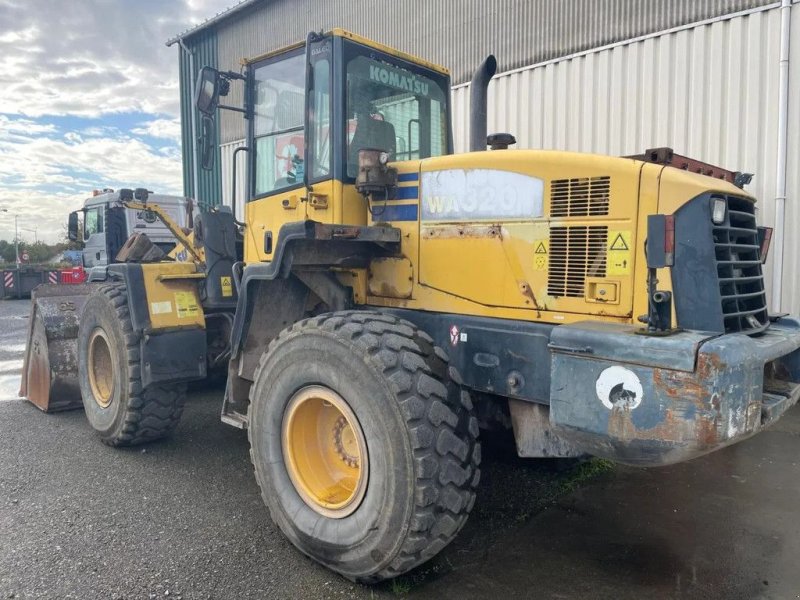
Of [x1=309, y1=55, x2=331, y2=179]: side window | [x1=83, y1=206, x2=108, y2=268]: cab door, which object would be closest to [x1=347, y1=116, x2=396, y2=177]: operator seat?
[x1=309, y1=55, x2=331, y2=179]: side window

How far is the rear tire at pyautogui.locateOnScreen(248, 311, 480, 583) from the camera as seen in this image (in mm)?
2865

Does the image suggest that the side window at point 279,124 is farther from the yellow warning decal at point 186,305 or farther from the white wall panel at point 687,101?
the white wall panel at point 687,101

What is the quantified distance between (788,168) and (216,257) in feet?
19.9

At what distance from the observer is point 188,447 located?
5297 mm

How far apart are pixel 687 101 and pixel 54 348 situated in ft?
24.9

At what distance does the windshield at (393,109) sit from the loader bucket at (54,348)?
11.7ft

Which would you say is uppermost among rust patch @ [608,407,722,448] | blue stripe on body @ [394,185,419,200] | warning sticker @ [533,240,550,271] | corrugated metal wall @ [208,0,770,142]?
corrugated metal wall @ [208,0,770,142]

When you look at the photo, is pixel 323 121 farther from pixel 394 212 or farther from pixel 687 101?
pixel 687 101

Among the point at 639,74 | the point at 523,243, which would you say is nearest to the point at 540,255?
the point at 523,243

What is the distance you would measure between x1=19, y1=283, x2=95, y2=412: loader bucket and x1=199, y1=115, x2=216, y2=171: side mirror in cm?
236

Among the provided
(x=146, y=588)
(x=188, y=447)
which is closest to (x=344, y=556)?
(x=146, y=588)

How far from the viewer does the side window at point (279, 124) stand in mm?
4219

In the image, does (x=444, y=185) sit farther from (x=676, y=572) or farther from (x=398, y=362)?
(x=676, y=572)

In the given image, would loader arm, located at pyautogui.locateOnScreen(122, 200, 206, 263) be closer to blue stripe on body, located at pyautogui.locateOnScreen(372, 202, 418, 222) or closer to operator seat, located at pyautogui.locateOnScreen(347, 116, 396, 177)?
operator seat, located at pyautogui.locateOnScreen(347, 116, 396, 177)
